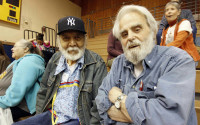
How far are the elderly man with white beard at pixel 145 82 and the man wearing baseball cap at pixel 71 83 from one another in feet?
0.86

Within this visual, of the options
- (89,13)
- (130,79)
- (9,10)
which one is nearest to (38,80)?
(130,79)

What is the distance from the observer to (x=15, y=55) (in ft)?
6.40

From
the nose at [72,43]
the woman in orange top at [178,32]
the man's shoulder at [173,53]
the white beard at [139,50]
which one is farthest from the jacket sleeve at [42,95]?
the woman in orange top at [178,32]

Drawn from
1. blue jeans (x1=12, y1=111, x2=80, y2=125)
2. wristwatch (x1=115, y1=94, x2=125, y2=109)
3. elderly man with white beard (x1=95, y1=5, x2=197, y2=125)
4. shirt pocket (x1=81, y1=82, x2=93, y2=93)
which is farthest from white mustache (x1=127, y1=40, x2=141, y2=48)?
blue jeans (x1=12, y1=111, x2=80, y2=125)

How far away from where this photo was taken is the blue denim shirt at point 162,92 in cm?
67

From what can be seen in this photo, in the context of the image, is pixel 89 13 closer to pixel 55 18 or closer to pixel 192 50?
pixel 55 18

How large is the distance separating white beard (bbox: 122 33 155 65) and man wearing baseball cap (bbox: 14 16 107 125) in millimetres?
428

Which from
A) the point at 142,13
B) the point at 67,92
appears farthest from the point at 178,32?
the point at 67,92

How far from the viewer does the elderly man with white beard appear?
0.68 m

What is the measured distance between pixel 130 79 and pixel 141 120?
334 mm

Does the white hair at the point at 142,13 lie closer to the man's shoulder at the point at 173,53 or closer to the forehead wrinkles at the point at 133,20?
the forehead wrinkles at the point at 133,20

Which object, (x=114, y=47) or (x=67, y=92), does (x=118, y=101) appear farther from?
(x=114, y=47)

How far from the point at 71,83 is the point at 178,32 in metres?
1.61

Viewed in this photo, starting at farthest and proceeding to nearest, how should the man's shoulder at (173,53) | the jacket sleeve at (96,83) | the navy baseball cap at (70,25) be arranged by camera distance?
the navy baseball cap at (70,25), the jacket sleeve at (96,83), the man's shoulder at (173,53)
